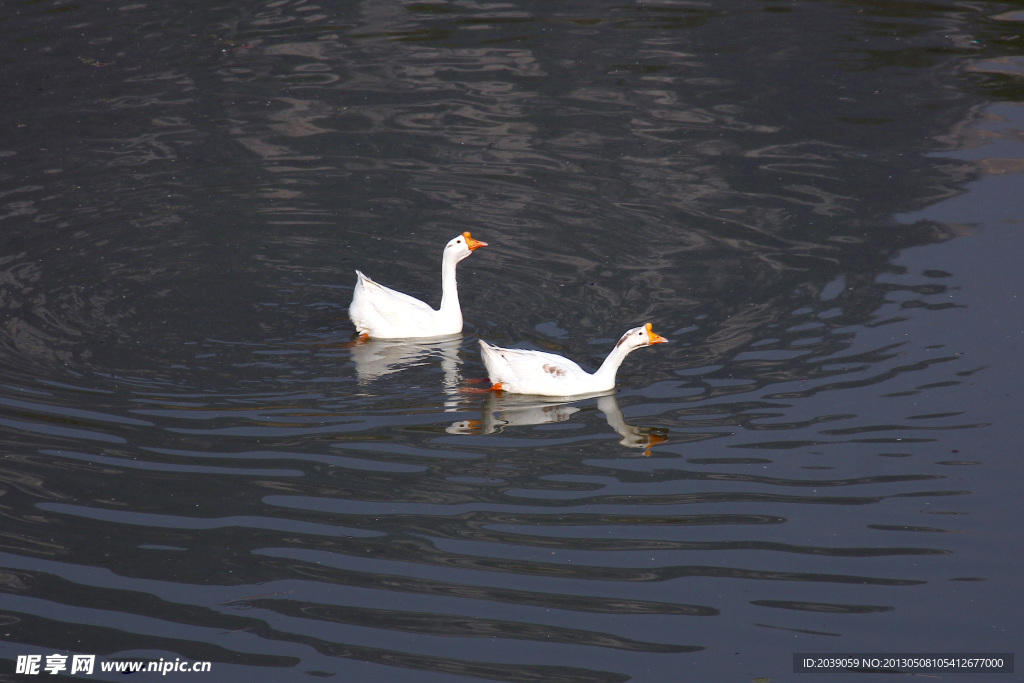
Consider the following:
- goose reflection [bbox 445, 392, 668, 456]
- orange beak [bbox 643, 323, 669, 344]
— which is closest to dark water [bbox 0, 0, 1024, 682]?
goose reflection [bbox 445, 392, 668, 456]

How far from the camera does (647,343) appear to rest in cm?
926

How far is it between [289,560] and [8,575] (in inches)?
68.3

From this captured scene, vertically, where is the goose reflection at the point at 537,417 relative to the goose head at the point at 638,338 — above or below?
below

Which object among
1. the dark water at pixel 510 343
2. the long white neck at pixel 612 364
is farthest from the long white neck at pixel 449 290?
the long white neck at pixel 612 364

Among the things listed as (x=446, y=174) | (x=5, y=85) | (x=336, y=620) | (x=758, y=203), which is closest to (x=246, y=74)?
(x=5, y=85)

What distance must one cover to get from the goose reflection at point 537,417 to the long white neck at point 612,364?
0.15m

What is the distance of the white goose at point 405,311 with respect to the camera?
33.8 ft

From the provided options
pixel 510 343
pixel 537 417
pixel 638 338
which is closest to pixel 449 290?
pixel 510 343

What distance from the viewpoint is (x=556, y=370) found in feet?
30.1

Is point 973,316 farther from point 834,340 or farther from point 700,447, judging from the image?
point 700,447

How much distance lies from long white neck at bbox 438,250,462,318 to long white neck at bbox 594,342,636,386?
1.91 meters

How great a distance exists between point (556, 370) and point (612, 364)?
0.50 meters

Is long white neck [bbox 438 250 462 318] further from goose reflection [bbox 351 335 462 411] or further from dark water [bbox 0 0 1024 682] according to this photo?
dark water [bbox 0 0 1024 682]

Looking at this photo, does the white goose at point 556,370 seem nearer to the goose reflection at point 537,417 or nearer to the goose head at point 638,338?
the goose head at point 638,338
